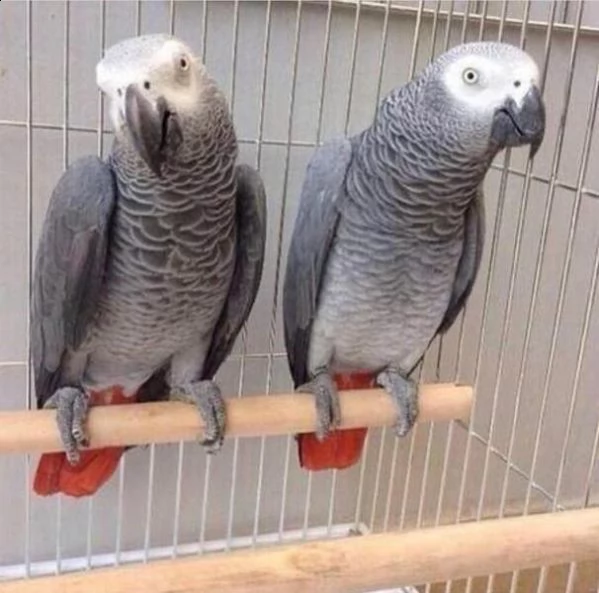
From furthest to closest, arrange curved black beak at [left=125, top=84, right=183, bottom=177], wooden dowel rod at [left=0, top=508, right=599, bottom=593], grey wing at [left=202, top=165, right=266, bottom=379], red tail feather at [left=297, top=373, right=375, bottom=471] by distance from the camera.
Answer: red tail feather at [left=297, top=373, right=375, bottom=471]
grey wing at [left=202, top=165, right=266, bottom=379]
curved black beak at [left=125, top=84, right=183, bottom=177]
wooden dowel rod at [left=0, top=508, right=599, bottom=593]

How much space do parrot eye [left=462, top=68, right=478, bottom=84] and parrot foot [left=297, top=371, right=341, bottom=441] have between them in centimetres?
41

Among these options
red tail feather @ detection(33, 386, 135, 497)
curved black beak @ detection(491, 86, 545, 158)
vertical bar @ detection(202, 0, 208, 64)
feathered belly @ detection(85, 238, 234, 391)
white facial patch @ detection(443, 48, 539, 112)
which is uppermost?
vertical bar @ detection(202, 0, 208, 64)

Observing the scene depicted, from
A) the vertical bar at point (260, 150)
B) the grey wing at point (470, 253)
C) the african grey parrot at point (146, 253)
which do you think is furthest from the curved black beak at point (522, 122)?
the vertical bar at point (260, 150)

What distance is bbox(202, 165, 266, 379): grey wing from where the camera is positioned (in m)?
1.01

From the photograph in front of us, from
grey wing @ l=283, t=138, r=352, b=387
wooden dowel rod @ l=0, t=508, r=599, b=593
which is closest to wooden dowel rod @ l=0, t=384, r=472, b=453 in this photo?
grey wing @ l=283, t=138, r=352, b=387

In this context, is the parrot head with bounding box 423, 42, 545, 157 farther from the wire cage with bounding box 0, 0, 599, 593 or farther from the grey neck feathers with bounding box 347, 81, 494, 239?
the wire cage with bounding box 0, 0, 599, 593

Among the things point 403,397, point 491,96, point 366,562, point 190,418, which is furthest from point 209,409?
point 491,96

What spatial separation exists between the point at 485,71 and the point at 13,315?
833 mm

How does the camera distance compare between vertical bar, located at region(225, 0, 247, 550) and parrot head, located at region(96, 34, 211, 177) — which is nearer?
parrot head, located at region(96, 34, 211, 177)

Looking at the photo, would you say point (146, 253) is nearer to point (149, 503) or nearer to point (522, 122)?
point (522, 122)

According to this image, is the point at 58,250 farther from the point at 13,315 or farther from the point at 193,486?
the point at 193,486

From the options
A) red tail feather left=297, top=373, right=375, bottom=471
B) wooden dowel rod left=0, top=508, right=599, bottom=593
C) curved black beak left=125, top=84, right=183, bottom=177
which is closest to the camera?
wooden dowel rod left=0, top=508, right=599, bottom=593

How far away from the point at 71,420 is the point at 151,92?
15.2 inches

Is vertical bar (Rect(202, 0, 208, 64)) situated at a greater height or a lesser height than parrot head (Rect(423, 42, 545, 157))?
greater
